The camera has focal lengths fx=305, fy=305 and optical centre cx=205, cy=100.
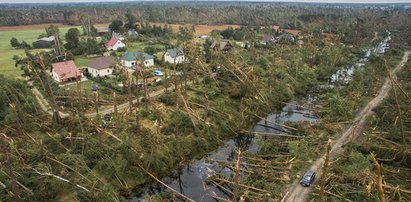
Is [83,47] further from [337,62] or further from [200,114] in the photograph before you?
[337,62]

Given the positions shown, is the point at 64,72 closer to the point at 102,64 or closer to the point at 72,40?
the point at 102,64

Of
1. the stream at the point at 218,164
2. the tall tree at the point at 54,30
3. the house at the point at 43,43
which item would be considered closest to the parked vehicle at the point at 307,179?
the stream at the point at 218,164

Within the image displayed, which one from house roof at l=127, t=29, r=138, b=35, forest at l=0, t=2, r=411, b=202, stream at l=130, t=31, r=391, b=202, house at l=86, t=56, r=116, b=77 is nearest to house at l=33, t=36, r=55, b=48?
house roof at l=127, t=29, r=138, b=35

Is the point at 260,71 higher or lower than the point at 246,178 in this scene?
higher

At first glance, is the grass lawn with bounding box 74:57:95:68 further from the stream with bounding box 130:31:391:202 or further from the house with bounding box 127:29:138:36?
the stream with bounding box 130:31:391:202

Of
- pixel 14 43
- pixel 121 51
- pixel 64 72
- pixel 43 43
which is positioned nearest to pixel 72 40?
pixel 121 51

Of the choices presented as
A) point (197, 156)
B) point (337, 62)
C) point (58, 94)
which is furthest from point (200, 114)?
point (337, 62)

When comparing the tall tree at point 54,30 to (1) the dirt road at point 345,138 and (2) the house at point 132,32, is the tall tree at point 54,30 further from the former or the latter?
(1) the dirt road at point 345,138
